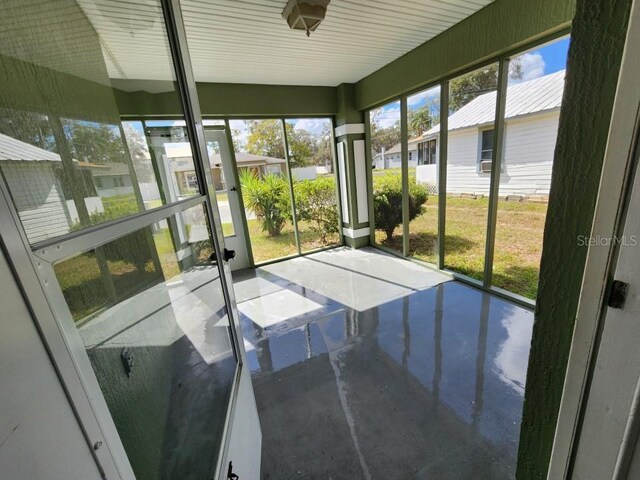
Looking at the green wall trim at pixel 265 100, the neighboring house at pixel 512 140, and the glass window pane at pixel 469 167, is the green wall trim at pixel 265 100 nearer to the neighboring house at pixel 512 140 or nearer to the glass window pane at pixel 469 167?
the neighboring house at pixel 512 140

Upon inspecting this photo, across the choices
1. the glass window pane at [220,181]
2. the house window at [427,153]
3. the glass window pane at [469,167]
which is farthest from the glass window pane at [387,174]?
the glass window pane at [220,181]

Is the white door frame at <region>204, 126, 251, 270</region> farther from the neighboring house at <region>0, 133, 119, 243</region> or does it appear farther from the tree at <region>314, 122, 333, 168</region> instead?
the neighboring house at <region>0, 133, 119, 243</region>

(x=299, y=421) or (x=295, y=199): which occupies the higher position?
(x=295, y=199)

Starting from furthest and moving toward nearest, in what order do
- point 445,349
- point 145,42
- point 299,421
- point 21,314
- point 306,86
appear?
point 306,86 < point 445,349 < point 299,421 < point 145,42 < point 21,314

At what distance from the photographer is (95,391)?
43cm

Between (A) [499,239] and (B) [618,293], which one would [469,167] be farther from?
(B) [618,293]

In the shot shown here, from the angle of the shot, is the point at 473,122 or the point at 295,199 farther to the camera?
the point at 295,199

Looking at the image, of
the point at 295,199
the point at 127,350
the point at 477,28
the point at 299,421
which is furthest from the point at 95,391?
the point at 295,199

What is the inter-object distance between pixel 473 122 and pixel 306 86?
8.13 feet

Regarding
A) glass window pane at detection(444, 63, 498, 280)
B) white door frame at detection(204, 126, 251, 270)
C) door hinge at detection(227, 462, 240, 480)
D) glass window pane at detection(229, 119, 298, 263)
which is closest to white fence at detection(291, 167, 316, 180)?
glass window pane at detection(229, 119, 298, 263)

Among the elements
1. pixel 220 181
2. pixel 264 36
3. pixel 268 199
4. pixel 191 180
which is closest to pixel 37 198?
pixel 191 180

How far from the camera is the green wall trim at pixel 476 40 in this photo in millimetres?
1981

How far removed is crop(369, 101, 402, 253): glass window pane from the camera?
12.9 feet

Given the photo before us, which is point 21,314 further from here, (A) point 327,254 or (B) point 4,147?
(A) point 327,254
